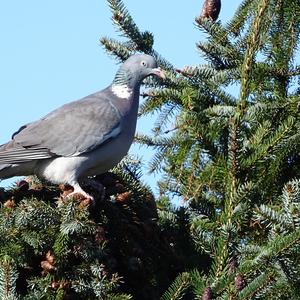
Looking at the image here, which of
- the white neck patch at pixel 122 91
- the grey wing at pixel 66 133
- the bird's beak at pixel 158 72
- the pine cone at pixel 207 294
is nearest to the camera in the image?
the pine cone at pixel 207 294

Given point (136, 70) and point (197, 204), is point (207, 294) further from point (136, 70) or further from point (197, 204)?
point (136, 70)

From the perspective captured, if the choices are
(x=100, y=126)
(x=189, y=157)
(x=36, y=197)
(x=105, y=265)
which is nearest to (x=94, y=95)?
(x=100, y=126)

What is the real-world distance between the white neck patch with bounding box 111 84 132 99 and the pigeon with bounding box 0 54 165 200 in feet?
0.48

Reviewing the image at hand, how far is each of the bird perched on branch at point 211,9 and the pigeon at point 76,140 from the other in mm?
432

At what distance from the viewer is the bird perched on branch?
530 cm

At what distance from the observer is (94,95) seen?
5.77 metres

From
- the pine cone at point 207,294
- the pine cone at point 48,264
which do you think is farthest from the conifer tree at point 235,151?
the pine cone at point 48,264

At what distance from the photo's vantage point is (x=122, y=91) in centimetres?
582

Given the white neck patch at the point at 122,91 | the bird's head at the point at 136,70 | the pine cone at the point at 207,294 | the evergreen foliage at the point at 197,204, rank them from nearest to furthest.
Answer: the pine cone at the point at 207,294 < the evergreen foliage at the point at 197,204 < the bird's head at the point at 136,70 < the white neck patch at the point at 122,91

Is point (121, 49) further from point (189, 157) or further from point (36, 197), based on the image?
point (36, 197)

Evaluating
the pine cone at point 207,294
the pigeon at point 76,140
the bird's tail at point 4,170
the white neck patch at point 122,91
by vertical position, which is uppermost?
the white neck patch at point 122,91

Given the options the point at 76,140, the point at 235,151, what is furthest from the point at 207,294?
the point at 76,140

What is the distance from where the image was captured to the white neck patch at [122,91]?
5.77 meters

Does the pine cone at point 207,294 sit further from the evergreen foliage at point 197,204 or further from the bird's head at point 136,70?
the bird's head at point 136,70
